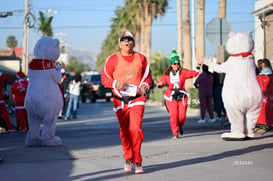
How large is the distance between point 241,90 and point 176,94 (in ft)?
5.92

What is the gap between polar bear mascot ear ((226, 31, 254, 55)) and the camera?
11.7 meters

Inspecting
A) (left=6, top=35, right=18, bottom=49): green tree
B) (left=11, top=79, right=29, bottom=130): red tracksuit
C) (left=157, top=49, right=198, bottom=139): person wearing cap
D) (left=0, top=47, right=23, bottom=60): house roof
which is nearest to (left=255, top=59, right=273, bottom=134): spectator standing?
(left=157, top=49, right=198, bottom=139): person wearing cap

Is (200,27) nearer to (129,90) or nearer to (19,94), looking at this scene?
(19,94)

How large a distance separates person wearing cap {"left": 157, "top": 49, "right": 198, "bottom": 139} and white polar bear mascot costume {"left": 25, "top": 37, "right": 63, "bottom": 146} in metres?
2.30

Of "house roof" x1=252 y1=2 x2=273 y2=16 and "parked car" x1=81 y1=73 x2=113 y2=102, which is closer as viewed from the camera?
"house roof" x1=252 y1=2 x2=273 y2=16

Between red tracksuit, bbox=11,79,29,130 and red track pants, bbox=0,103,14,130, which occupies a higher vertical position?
red tracksuit, bbox=11,79,29,130

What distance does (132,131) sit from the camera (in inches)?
319

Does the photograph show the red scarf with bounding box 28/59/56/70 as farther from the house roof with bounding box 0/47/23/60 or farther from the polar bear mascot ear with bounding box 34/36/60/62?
the house roof with bounding box 0/47/23/60

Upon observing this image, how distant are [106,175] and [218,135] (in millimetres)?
6103

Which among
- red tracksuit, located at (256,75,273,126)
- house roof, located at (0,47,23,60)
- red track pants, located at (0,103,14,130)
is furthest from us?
house roof, located at (0,47,23,60)

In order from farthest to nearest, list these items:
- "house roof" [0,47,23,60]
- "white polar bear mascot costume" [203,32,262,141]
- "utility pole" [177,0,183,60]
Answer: "house roof" [0,47,23,60], "utility pole" [177,0,183,60], "white polar bear mascot costume" [203,32,262,141]

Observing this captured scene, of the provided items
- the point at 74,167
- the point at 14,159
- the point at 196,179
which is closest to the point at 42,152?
the point at 14,159

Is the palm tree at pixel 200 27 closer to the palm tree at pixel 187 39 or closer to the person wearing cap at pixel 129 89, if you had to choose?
the palm tree at pixel 187 39

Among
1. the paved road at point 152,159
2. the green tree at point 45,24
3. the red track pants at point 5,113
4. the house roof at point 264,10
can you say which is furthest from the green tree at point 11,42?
the paved road at point 152,159
